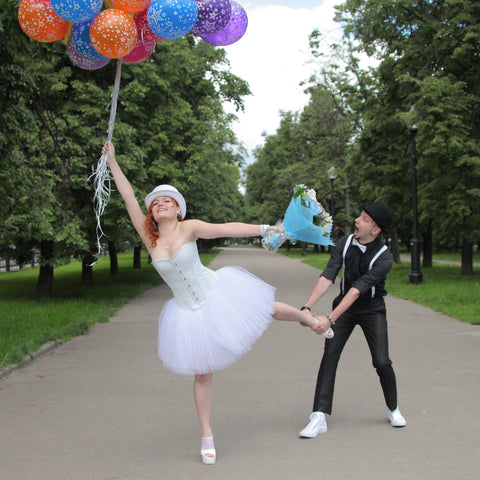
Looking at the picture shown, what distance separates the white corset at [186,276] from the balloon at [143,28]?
7.09ft

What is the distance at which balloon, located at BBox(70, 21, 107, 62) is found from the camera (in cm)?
506

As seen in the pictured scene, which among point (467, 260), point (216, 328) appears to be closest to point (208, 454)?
point (216, 328)

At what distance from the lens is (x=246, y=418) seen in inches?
211

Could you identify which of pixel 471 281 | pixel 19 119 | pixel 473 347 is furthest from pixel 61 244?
pixel 471 281

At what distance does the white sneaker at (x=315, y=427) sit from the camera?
4.71 metres

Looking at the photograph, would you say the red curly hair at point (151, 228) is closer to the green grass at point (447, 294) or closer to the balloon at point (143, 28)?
the balloon at point (143, 28)

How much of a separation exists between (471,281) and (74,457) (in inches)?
712

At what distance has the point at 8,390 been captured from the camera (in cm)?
643

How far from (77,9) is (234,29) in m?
1.53

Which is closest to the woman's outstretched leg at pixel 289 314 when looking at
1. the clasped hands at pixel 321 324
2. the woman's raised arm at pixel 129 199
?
the clasped hands at pixel 321 324

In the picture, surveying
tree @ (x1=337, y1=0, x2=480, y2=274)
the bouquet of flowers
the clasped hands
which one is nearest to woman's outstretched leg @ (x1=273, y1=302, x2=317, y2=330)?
the clasped hands

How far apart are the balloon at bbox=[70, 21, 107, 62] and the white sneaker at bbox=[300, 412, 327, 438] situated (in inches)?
148

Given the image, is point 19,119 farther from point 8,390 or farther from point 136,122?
point 136,122

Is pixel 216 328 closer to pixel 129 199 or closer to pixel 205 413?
pixel 205 413
